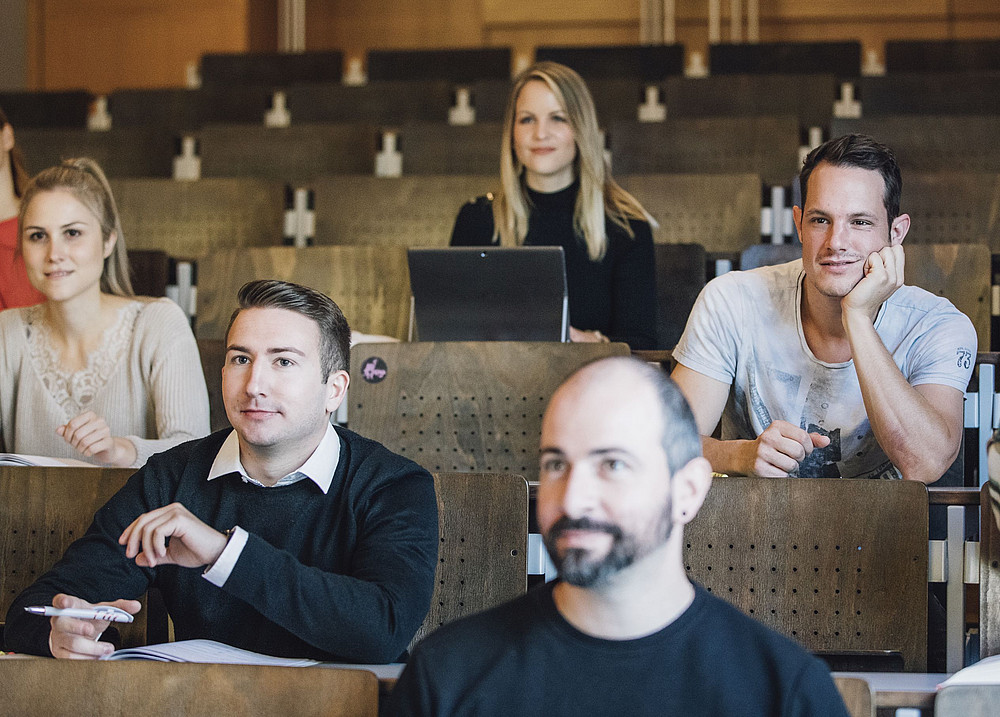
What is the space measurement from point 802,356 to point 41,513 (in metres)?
1.04

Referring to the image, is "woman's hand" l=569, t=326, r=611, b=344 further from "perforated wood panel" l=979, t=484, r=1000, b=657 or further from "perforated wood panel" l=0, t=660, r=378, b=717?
"perforated wood panel" l=0, t=660, r=378, b=717

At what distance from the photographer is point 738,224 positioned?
2.73m

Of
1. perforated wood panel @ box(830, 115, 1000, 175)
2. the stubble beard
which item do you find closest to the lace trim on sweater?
the stubble beard

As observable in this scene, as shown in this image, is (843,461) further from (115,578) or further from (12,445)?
(12,445)

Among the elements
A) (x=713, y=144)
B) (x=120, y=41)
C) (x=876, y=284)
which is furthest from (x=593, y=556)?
(x=120, y=41)

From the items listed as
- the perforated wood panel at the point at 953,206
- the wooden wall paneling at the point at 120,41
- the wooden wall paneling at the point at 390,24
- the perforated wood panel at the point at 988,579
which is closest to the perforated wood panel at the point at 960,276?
the perforated wood panel at the point at 953,206

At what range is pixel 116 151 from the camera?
3578 millimetres

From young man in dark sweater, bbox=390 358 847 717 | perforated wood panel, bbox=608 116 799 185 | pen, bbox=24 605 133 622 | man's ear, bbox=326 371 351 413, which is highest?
perforated wood panel, bbox=608 116 799 185

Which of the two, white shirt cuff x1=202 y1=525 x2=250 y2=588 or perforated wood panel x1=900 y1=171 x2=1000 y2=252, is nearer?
white shirt cuff x1=202 y1=525 x2=250 y2=588

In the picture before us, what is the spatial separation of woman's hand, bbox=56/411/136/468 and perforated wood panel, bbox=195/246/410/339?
35.4 inches

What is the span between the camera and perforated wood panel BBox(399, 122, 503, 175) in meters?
3.31

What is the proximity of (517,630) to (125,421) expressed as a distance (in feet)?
3.91

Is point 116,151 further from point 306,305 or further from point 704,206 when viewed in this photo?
point 306,305

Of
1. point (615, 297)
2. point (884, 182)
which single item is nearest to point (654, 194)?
point (615, 297)
